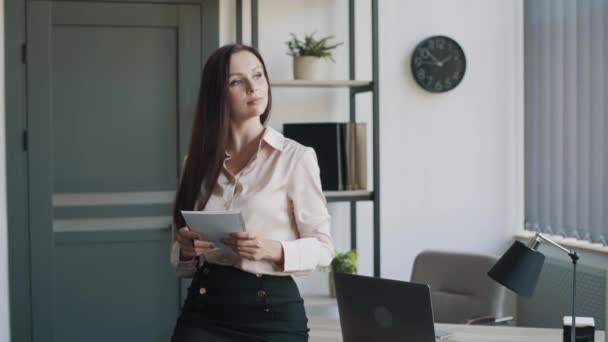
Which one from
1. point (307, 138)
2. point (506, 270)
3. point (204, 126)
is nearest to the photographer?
point (506, 270)

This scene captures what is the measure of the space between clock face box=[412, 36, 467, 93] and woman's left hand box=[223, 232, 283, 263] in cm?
298

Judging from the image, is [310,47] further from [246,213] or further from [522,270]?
[522,270]

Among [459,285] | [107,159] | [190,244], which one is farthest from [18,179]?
[190,244]

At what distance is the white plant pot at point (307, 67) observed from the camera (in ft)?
14.7

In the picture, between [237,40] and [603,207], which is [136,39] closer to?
[237,40]

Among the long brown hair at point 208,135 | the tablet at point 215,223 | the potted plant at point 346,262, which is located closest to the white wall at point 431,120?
the potted plant at point 346,262

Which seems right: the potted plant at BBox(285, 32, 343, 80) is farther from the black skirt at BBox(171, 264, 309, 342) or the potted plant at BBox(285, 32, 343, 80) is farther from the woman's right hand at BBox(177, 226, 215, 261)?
the black skirt at BBox(171, 264, 309, 342)

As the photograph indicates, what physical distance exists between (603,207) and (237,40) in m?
2.16

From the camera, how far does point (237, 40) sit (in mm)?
4617

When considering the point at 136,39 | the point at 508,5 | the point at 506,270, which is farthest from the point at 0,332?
the point at 508,5

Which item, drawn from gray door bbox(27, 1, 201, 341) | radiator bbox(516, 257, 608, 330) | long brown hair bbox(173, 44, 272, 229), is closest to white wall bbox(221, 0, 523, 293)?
Answer: radiator bbox(516, 257, 608, 330)

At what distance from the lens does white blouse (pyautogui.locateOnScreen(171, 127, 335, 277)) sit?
86.9 inches

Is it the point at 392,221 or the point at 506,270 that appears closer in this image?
the point at 506,270

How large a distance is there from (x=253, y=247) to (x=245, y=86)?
1.56ft
